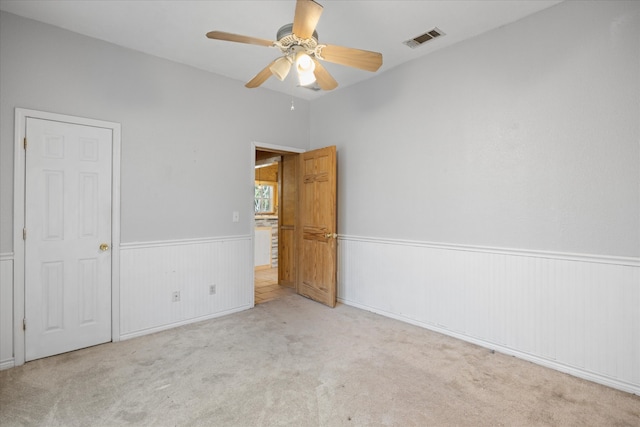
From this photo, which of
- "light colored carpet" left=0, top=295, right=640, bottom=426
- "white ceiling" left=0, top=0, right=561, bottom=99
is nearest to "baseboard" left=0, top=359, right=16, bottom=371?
"light colored carpet" left=0, top=295, right=640, bottom=426

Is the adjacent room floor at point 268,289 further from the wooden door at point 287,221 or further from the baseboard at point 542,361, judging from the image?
the baseboard at point 542,361

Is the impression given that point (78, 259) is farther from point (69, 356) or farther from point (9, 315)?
point (69, 356)

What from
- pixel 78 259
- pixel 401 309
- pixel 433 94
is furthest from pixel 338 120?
pixel 78 259

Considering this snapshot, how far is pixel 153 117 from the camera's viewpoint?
3252 millimetres

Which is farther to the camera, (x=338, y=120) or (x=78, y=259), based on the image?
(x=338, y=120)

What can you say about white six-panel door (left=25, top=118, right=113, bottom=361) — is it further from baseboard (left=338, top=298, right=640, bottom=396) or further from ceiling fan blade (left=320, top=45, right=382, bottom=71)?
baseboard (left=338, top=298, right=640, bottom=396)

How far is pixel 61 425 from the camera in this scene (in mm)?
1840

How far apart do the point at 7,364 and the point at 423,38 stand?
4.57m

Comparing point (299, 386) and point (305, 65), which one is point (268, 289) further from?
point (305, 65)

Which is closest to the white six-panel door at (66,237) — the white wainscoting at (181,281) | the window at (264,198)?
the white wainscoting at (181,281)

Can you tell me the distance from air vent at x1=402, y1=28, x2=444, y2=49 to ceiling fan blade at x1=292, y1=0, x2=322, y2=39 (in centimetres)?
144

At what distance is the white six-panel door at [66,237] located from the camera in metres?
2.63

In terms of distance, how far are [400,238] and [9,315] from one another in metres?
3.65

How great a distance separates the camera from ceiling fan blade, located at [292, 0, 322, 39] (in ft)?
5.71
